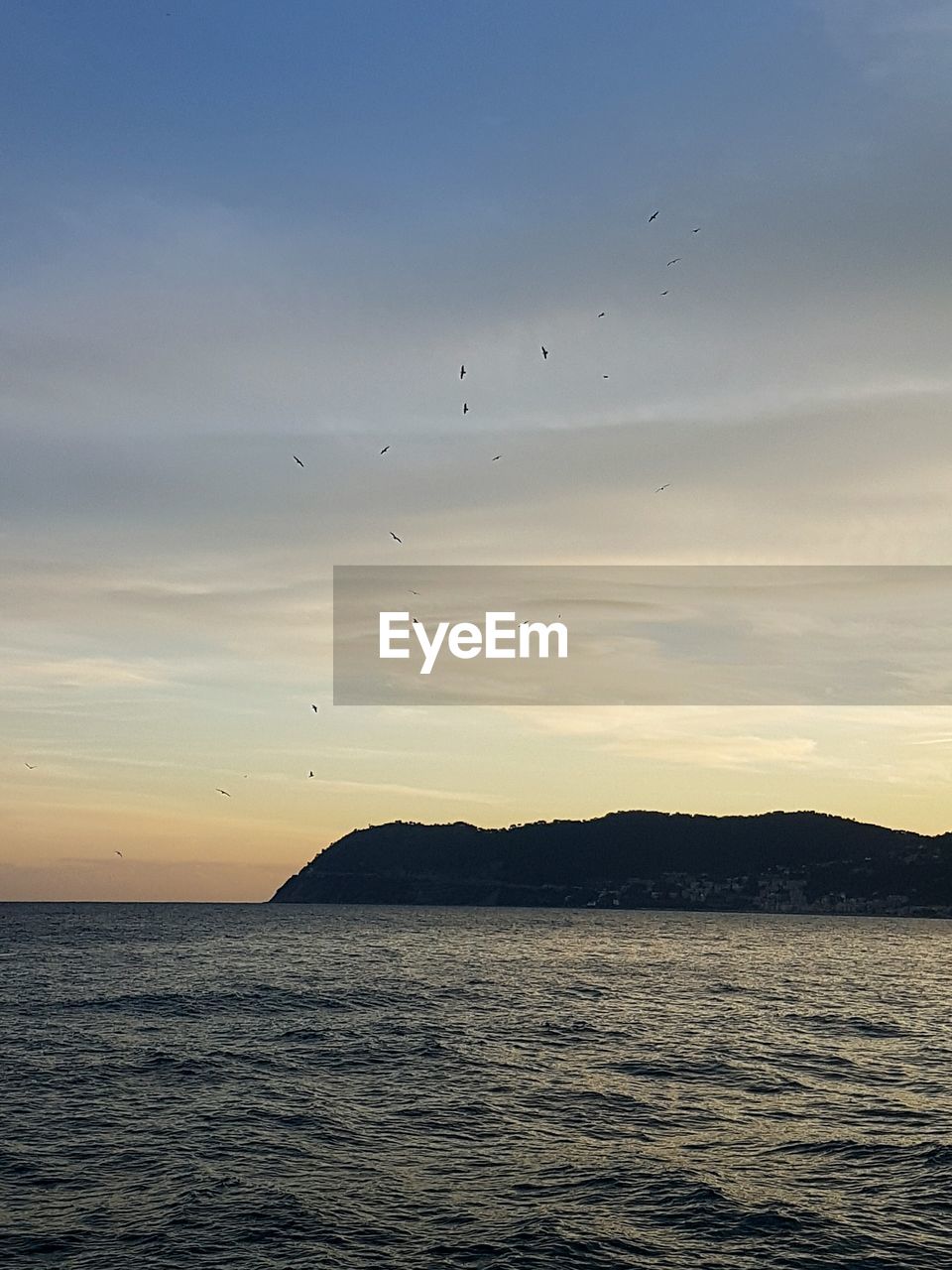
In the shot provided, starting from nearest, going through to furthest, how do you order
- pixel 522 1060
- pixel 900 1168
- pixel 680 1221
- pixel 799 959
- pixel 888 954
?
1. pixel 680 1221
2. pixel 900 1168
3. pixel 522 1060
4. pixel 799 959
5. pixel 888 954

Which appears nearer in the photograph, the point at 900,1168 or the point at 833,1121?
the point at 900,1168

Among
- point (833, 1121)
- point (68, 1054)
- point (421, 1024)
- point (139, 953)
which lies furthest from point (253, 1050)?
point (139, 953)

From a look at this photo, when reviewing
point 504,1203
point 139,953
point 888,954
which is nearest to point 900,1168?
point 504,1203

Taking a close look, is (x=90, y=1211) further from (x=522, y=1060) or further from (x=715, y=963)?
(x=715, y=963)

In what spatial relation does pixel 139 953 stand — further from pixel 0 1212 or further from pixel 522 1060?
pixel 0 1212

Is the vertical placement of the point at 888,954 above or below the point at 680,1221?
below

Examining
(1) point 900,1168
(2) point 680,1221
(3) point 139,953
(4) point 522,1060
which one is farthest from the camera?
(3) point 139,953
